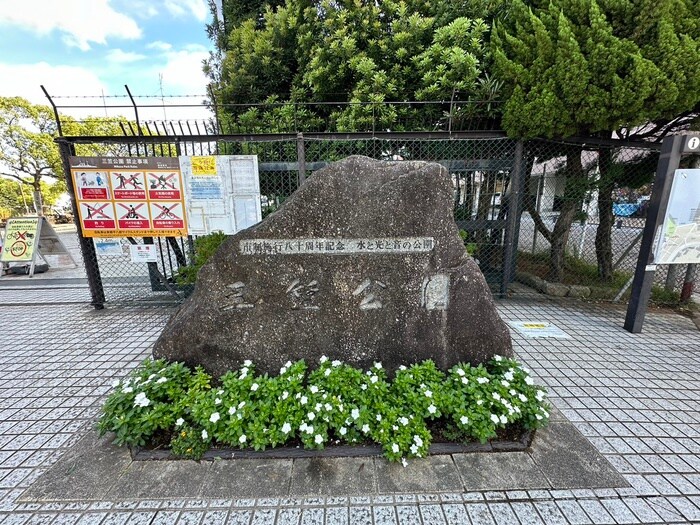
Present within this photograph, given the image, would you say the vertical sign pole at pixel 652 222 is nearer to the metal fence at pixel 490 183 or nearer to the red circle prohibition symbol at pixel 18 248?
the metal fence at pixel 490 183

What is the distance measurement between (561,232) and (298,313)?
5748 millimetres

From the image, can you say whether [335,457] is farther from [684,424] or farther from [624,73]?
[624,73]

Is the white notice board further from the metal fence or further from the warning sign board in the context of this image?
the metal fence

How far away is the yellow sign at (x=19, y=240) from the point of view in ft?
24.9

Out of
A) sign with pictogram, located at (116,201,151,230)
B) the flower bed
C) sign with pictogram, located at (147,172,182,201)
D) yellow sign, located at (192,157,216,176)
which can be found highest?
yellow sign, located at (192,157,216,176)

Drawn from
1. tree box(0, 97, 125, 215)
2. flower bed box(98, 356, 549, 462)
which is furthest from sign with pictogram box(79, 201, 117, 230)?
tree box(0, 97, 125, 215)

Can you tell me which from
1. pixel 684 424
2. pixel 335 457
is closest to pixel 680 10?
pixel 684 424

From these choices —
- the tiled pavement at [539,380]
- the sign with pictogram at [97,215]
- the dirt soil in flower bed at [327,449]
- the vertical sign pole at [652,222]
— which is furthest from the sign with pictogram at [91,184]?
the vertical sign pole at [652,222]

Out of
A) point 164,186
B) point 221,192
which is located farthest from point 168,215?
point 221,192

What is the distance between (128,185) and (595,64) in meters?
6.85

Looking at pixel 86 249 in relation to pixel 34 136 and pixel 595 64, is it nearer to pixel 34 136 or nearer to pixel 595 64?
pixel 595 64

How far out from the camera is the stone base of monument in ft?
7.65

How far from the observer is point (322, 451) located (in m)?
2.35

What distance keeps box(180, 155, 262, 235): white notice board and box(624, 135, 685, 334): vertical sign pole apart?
17.7 feet
